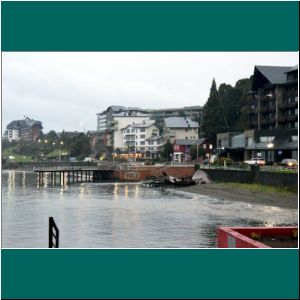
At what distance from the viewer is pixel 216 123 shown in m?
76.6

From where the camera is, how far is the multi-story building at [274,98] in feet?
194

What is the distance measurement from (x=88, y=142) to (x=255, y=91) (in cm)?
6878

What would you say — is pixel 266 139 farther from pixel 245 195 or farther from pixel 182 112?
pixel 182 112

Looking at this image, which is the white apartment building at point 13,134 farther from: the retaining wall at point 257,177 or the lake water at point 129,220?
the lake water at point 129,220

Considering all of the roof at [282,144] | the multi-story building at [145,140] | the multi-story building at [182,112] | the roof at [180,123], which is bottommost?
the roof at [282,144]

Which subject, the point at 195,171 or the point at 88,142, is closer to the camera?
the point at 195,171

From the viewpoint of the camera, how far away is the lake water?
21.0 meters

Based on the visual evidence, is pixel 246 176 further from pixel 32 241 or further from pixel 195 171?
pixel 32 241

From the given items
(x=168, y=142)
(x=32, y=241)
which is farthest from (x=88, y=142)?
(x=32, y=241)

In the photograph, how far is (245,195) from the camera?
4256cm

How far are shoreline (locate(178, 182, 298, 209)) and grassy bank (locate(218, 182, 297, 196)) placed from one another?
0.63ft

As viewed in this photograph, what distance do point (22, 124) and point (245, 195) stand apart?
13463 centimetres

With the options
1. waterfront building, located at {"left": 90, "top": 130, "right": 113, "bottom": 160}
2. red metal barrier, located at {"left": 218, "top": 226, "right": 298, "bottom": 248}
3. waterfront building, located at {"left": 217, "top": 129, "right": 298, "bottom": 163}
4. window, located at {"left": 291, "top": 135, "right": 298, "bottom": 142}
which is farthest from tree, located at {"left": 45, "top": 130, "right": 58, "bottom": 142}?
red metal barrier, located at {"left": 218, "top": 226, "right": 298, "bottom": 248}

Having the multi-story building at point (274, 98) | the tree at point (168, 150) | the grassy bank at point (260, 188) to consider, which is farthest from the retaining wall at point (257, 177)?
the tree at point (168, 150)
